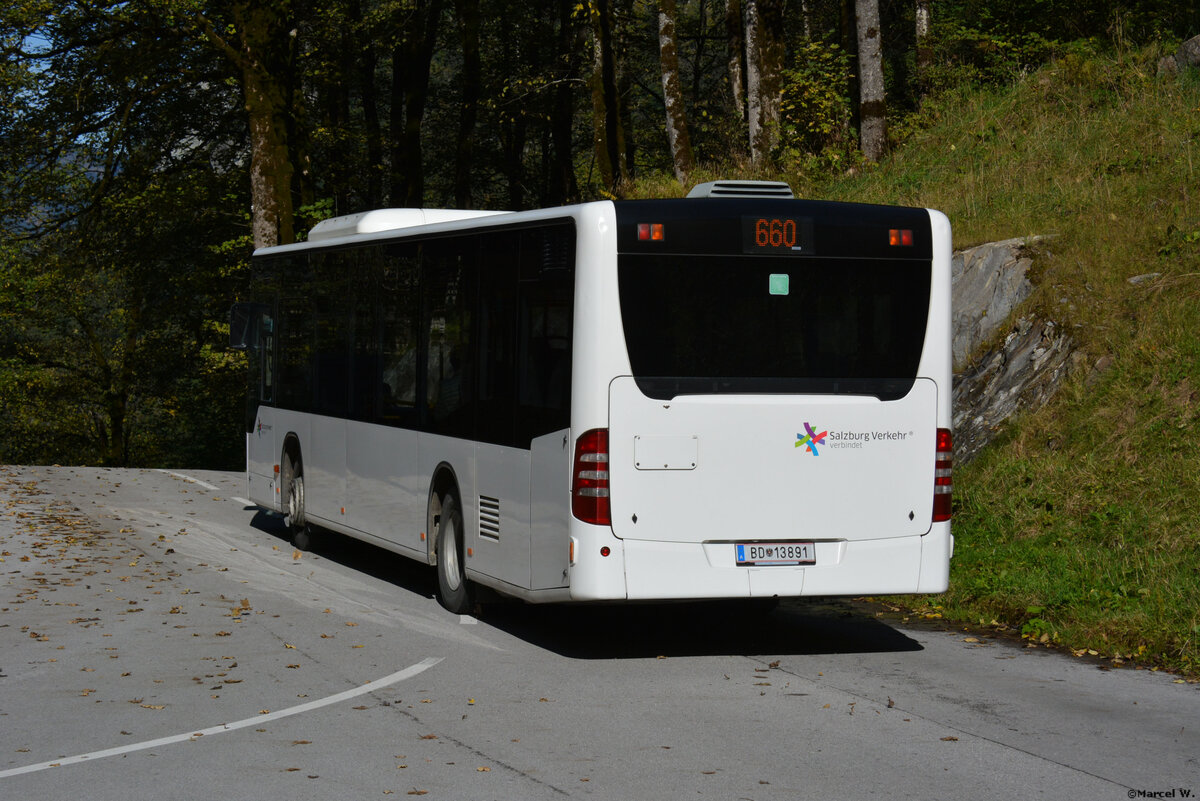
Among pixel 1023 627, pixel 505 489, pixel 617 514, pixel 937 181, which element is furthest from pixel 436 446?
pixel 937 181

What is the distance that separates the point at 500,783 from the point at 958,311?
11.4 m

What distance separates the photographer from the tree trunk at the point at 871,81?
80.3 feet

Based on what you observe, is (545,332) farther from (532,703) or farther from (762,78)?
(762,78)

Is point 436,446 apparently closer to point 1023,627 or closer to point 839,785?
point 1023,627

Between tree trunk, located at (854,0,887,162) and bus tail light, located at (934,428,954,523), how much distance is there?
15197 millimetres

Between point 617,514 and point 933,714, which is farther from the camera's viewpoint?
point 617,514

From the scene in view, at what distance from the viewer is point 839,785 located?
22.0 ft

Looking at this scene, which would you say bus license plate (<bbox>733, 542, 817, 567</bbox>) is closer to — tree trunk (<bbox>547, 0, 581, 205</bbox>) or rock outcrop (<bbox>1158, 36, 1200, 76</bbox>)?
rock outcrop (<bbox>1158, 36, 1200, 76</bbox>)

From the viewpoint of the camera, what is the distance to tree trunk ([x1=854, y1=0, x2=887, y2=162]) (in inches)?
963

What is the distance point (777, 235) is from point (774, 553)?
217cm

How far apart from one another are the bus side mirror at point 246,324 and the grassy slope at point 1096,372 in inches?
334

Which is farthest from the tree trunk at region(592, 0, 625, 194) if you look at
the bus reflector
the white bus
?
the bus reflector

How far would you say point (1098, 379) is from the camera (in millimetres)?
15148

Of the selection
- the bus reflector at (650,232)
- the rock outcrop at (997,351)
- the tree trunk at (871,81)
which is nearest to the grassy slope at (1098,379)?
the rock outcrop at (997,351)
